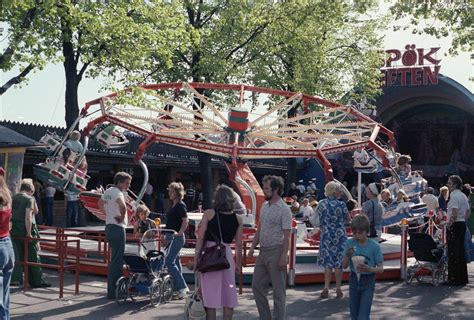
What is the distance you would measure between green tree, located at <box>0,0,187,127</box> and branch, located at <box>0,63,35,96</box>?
2.65ft

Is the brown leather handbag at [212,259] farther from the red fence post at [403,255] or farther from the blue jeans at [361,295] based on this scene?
the red fence post at [403,255]

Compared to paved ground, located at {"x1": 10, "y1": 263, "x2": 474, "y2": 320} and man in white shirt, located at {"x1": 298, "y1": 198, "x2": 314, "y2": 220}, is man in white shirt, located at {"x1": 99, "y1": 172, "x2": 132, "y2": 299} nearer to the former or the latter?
paved ground, located at {"x1": 10, "y1": 263, "x2": 474, "y2": 320}

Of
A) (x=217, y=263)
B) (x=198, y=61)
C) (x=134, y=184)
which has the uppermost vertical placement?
(x=198, y=61)

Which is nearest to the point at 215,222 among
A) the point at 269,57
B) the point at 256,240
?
the point at 256,240

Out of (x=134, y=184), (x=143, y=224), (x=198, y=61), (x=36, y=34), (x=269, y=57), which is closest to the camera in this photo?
(x=143, y=224)

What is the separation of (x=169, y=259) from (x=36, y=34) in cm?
831

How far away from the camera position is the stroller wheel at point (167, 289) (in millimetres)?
11867

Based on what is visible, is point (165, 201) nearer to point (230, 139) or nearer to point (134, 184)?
point (134, 184)

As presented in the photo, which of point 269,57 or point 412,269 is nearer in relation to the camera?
point 412,269

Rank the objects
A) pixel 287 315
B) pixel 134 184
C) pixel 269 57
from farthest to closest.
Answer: pixel 134 184
pixel 269 57
pixel 287 315

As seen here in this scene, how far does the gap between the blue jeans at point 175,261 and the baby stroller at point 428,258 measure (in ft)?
15.3

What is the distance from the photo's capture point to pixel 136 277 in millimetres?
11836

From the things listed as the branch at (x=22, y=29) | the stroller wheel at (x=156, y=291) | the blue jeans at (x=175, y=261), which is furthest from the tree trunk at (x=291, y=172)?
the stroller wheel at (x=156, y=291)

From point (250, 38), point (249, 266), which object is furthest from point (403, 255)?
point (250, 38)
